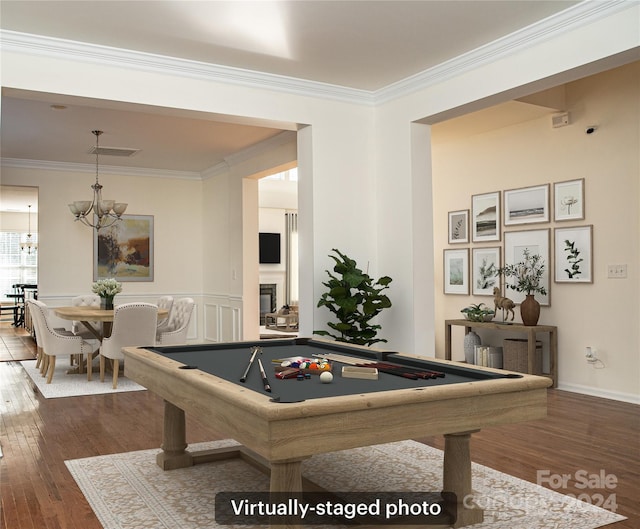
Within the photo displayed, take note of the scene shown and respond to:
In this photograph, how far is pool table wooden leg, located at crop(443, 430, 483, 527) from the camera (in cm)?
297

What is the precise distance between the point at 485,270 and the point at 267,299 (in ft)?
24.0

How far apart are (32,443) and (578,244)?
16.6 feet

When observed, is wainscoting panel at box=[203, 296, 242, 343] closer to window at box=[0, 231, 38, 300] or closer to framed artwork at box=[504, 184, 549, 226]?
framed artwork at box=[504, 184, 549, 226]

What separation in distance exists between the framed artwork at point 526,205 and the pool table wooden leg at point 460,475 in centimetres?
413

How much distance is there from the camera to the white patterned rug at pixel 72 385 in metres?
6.30

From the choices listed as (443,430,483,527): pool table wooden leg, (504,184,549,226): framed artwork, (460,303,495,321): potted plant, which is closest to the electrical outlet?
(504,184,549,226): framed artwork

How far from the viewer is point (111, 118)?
687 cm

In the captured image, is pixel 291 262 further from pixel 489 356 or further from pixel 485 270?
pixel 489 356

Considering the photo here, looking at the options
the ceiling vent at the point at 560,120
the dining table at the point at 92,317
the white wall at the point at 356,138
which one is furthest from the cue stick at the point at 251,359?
the ceiling vent at the point at 560,120

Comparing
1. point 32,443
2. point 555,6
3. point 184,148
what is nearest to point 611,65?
point 555,6

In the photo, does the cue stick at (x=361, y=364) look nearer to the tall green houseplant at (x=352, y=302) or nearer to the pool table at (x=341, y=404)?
the pool table at (x=341, y=404)

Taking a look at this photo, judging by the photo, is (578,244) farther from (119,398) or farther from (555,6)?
(119,398)

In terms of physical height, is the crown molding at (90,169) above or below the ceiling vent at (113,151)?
below

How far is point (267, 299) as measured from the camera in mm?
13969
